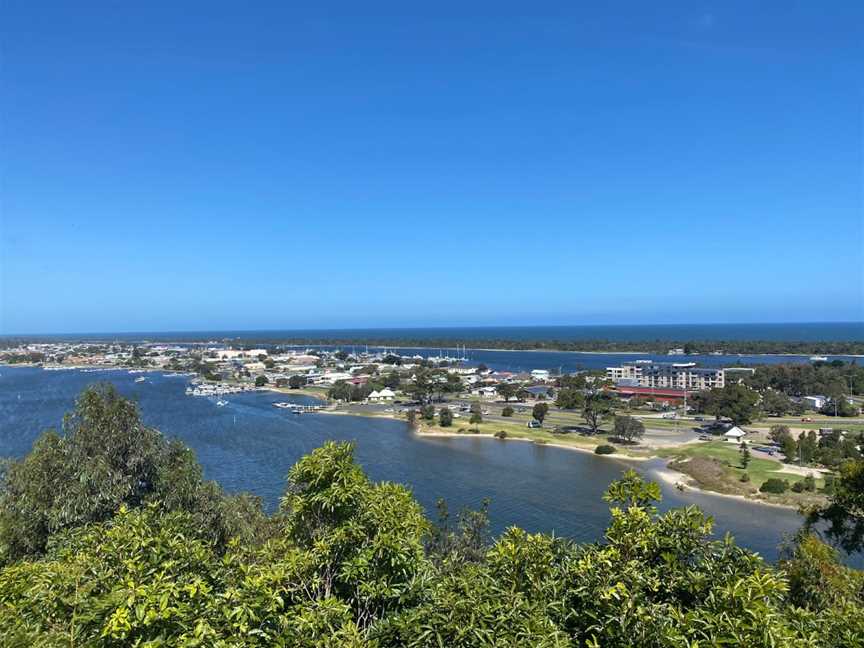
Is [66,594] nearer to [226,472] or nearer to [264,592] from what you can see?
[264,592]

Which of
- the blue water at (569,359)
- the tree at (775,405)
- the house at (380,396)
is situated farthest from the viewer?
the blue water at (569,359)

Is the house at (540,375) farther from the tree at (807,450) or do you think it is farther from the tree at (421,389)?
the tree at (807,450)

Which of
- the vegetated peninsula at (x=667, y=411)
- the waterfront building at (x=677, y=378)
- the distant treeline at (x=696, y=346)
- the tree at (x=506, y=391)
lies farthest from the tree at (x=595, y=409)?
the distant treeline at (x=696, y=346)

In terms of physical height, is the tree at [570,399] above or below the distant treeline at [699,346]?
below

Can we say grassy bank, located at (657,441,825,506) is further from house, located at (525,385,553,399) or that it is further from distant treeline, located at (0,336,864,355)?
distant treeline, located at (0,336,864,355)

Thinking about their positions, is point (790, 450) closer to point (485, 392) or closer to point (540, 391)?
point (540, 391)

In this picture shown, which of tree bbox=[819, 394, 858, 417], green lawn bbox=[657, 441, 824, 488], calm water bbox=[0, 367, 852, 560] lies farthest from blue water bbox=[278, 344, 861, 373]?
calm water bbox=[0, 367, 852, 560]
